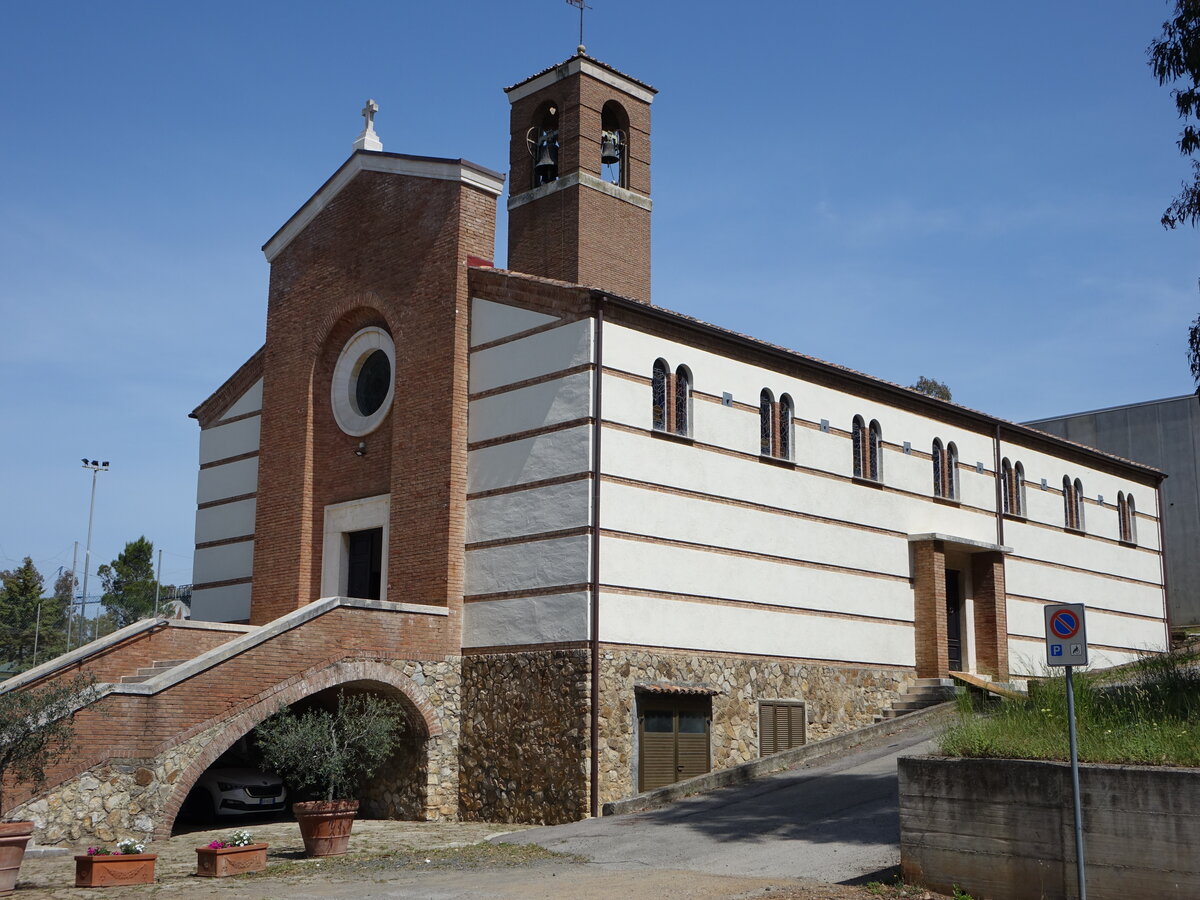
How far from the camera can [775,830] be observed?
1611cm

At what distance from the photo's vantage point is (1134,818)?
11031mm

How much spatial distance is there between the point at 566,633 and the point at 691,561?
265 centimetres

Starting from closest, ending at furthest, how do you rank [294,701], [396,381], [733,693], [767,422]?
[294,701] → [733,693] → [396,381] → [767,422]

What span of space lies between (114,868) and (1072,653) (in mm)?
10500

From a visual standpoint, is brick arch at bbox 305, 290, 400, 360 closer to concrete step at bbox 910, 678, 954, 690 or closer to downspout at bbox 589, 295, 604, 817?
downspout at bbox 589, 295, 604, 817

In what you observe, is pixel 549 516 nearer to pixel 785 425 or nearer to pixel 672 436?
pixel 672 436

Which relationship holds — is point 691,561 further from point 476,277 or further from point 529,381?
point 476,277

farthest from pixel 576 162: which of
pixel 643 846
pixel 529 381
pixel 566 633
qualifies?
pixel 643 846

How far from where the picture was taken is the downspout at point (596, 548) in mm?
19250

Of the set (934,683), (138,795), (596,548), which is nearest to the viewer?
(138,795)

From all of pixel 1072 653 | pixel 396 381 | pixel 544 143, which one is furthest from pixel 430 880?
pixel 544 143

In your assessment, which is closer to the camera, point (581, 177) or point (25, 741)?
point (25, 741)

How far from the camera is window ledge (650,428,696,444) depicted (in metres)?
21.0

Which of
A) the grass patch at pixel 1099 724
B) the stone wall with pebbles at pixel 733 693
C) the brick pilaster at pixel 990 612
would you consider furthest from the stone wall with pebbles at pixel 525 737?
the brick pilaster at pixel 990 612
